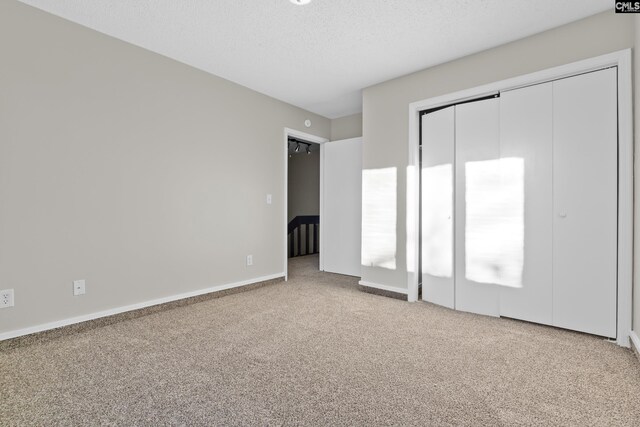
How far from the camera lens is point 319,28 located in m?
2.55

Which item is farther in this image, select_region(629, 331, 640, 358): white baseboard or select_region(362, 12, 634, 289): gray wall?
select_region(362, 12, 634, 289): gray wall

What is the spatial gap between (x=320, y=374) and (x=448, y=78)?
9.69 ft

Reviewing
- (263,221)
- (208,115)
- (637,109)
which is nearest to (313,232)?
(263,221)

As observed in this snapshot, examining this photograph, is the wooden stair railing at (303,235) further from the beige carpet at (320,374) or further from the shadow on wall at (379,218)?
the beige carpet at (320,374)

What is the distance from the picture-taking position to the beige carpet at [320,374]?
1.49 m

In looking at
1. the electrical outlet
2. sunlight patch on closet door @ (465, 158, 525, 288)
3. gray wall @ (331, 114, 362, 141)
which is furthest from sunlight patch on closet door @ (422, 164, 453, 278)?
the electrical outlet

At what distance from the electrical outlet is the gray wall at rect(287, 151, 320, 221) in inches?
225

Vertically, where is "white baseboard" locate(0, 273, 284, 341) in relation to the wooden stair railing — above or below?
below

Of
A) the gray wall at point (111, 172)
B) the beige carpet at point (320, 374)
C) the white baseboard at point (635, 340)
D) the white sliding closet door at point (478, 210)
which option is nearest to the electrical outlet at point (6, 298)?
the gray wall at point (111, 172)

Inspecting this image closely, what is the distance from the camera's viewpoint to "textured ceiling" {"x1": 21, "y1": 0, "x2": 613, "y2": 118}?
2275 mm

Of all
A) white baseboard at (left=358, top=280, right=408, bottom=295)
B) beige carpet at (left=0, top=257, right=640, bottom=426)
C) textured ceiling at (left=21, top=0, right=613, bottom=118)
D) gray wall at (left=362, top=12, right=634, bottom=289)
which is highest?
textured ceiling at (left=21, top=0, right=613, bottom=118)

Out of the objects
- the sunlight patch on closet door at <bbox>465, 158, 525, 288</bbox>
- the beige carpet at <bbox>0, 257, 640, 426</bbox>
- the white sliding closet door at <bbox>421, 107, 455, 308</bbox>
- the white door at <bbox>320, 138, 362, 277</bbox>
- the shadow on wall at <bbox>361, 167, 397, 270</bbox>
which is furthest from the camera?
the white door at <bbox>320, 138, 362, 277</bbox>

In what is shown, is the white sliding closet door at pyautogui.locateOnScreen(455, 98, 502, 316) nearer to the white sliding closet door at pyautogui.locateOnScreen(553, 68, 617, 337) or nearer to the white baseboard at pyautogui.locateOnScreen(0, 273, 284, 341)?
the white sliding closet door at pyautogui.locateOnScreen(553, 68, 617, 337)

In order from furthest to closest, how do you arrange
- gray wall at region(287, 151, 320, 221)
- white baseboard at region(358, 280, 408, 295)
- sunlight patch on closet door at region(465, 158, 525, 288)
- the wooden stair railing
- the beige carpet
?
gray wall at region(287, 151, 320, 221) < the wooden stair railing < white baseboard at region(358, 280, 408, 295) < sunlight patch on closet door at region(465, 158, 525, 288) < the beige carpet
